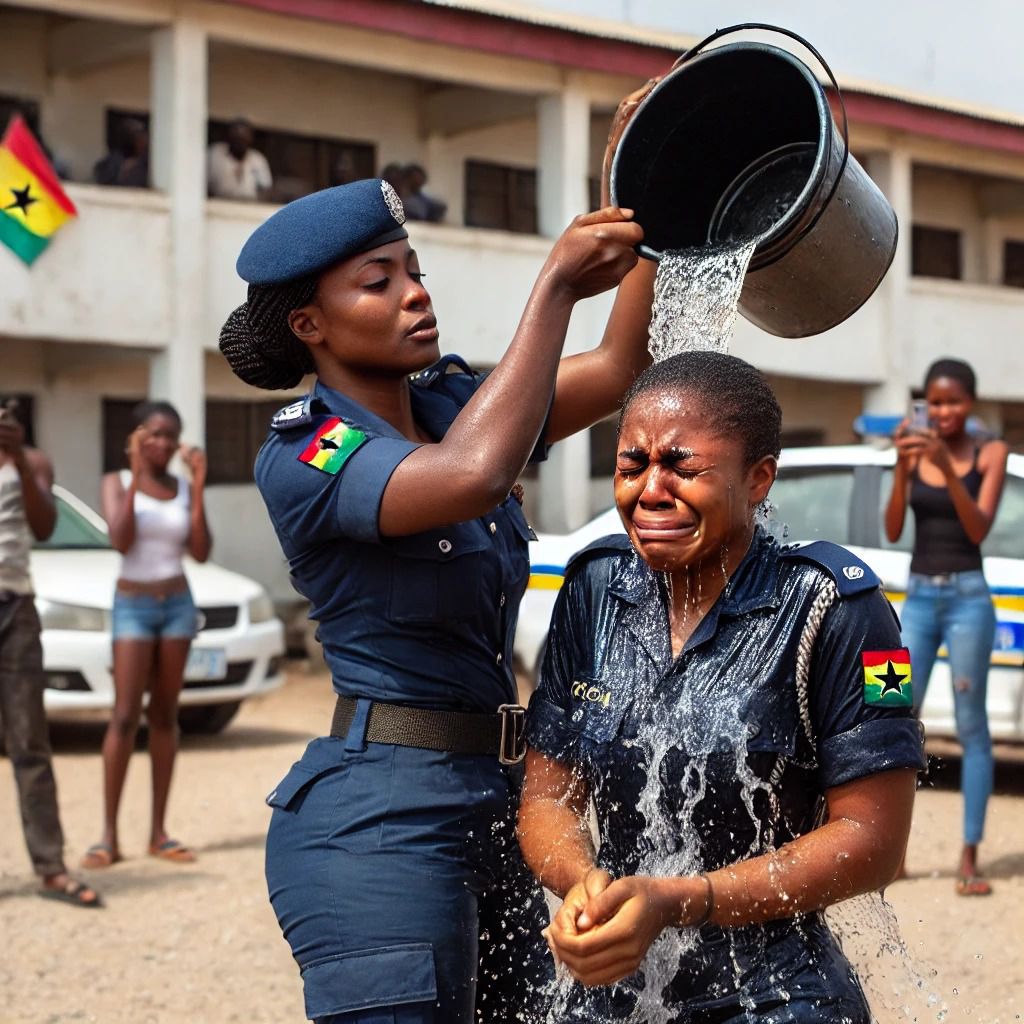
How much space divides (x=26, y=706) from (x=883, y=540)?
4.28 metres

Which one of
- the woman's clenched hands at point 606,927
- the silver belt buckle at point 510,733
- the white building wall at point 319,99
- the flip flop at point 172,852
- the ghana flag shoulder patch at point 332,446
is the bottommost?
the flip flop at point 172,852

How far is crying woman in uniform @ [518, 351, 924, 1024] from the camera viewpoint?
2318 millimetres

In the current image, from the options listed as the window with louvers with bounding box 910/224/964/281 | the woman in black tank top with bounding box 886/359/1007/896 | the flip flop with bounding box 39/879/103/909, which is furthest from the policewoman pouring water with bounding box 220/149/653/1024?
the window with louvers with bounding box 910/224/964/281

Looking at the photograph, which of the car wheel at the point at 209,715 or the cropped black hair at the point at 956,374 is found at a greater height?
the cropped black hair at the point at 956,374

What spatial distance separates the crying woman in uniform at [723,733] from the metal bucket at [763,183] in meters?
0.49

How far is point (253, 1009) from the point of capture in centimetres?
571

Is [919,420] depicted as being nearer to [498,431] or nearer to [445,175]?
[498,431]

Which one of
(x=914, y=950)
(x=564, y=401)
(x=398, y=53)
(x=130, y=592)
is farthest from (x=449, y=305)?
(x=564, y=401)

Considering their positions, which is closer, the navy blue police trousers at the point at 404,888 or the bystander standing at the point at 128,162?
the navy blue police trousers at the point at 404,888

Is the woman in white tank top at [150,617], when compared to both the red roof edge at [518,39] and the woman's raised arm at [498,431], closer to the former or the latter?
the woman's raised arm at [498,431]

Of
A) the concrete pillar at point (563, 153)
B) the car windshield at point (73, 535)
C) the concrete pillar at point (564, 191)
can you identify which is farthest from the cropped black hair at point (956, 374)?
the concrete pillar at point (563, 153)

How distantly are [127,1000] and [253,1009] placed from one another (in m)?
0.43

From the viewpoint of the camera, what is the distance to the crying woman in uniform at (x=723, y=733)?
7.61ft

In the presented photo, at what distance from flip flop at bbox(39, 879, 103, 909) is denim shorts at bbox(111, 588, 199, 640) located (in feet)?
3.90
